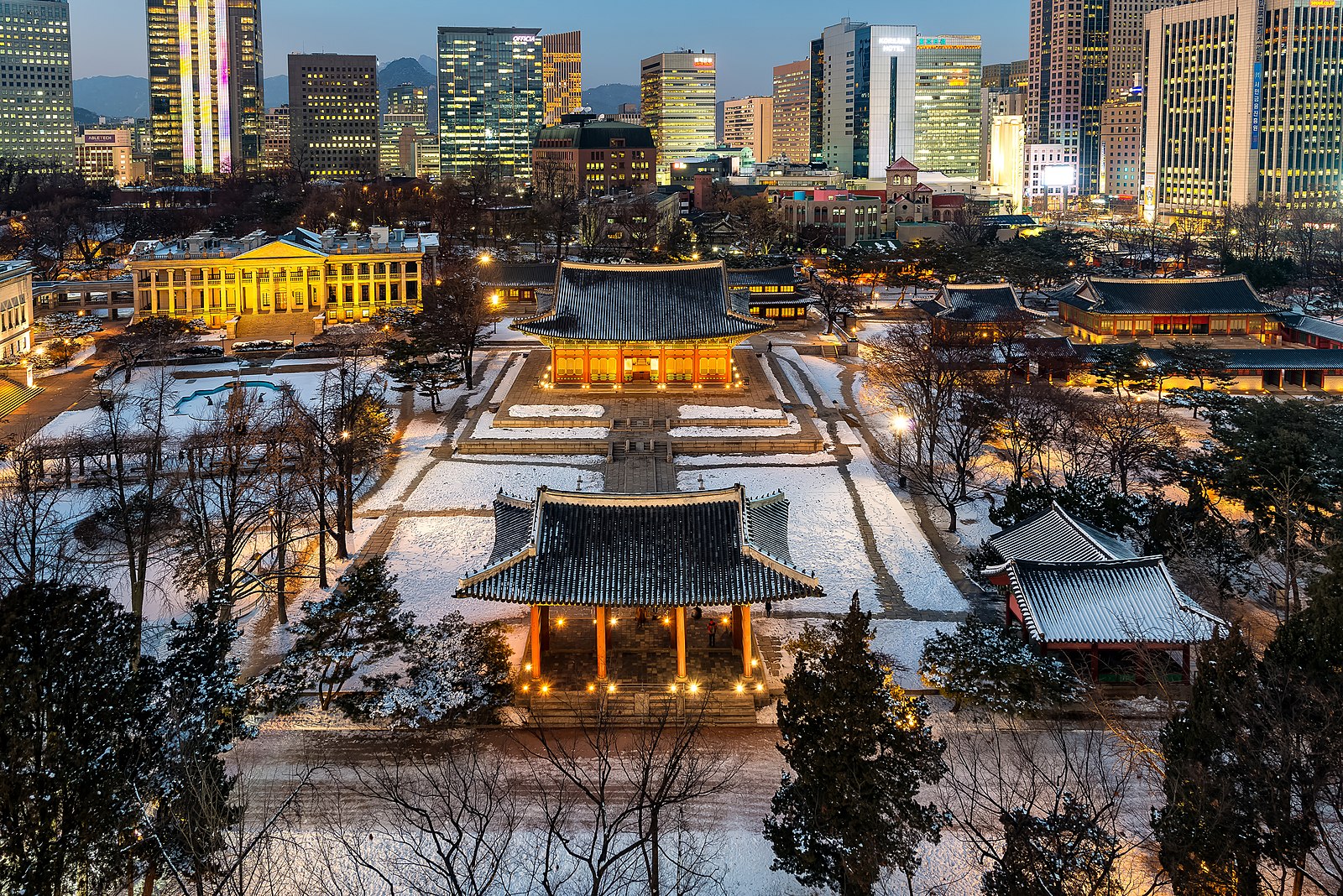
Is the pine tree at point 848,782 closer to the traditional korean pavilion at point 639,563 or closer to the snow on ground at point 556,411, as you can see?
the traditional korean pavilion at point 639,563

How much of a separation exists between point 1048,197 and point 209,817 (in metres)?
184

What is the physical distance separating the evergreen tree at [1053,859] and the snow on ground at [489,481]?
22.7 meters

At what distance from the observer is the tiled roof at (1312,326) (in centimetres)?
5775

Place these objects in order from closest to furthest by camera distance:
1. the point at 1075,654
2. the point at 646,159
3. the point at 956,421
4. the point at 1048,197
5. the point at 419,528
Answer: the point at 1075,654 < the point at 419,528 < the point at 956,421 < the point at 646,159 < the point at 1048,197

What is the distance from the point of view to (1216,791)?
14.8m

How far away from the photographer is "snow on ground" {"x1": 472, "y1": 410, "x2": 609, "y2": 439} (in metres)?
42.5

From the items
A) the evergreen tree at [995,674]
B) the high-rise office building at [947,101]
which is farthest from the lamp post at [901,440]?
the high-rise office building at [947,101]

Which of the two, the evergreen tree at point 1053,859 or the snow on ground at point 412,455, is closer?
the evergreen tree at point 1053,859

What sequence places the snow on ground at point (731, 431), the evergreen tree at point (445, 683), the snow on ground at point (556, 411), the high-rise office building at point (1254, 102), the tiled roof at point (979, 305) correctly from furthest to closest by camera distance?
the high-rise office building at point (1254, 102), the tiled roof at point (979, 305), the snow on ground at point (556, 411), the snow on ground at point (731, 431), the evergreen tree at point (445, 683)

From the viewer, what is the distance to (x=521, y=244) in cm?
10125

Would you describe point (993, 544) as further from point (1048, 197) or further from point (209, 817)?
point (1048, 197)

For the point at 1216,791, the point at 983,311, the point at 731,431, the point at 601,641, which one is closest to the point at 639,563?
the point at 601,641

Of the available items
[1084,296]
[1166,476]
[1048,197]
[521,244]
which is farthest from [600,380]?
[1048,197]

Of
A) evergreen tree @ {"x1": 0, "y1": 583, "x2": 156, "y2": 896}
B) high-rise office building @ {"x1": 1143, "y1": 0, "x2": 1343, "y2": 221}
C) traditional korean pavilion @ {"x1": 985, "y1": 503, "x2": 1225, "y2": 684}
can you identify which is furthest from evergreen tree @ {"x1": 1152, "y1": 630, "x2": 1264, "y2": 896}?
high-rise office building @ {"x1": 1143, "y1": 0, "x2": 1343, "y2": 221}
